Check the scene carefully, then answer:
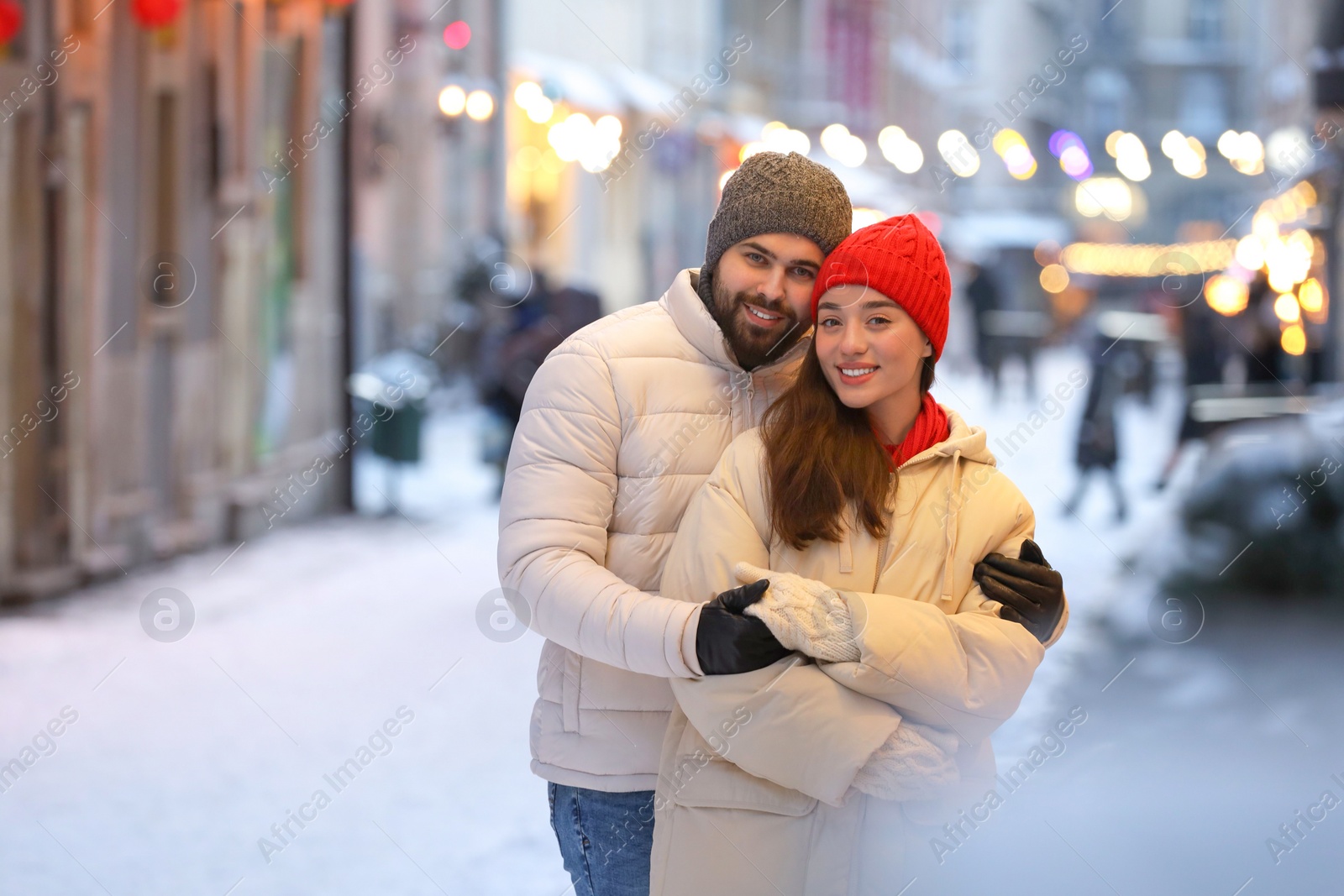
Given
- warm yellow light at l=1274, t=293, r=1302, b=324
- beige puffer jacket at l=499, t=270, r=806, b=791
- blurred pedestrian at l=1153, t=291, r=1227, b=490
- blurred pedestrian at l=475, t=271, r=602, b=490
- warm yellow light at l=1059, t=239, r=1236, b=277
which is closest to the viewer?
beige puffer jacket at l=499, t=270, r=806, b=791

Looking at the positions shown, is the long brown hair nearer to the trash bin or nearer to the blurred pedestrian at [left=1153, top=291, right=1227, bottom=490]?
the trash bin

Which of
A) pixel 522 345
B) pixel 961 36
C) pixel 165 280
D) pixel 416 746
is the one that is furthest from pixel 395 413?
pixel 961 36

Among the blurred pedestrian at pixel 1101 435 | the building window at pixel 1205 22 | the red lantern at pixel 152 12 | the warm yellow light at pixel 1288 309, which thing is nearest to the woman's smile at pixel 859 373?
the red lantern at pixel 152 12

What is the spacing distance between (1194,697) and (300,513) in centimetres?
688

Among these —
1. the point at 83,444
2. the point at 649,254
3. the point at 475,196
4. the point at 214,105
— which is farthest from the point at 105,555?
the point at 649,254

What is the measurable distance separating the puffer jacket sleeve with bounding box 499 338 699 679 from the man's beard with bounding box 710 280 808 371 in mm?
215

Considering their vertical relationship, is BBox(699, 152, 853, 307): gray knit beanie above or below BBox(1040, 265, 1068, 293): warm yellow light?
above

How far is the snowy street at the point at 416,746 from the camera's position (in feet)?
13.5

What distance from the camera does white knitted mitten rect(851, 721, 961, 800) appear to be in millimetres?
1983

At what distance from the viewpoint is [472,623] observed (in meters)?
7.59

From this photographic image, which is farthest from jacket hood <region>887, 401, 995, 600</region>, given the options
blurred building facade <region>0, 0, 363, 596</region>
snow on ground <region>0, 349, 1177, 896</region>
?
blurred building facade <region>0, 0, 363, 596</region>

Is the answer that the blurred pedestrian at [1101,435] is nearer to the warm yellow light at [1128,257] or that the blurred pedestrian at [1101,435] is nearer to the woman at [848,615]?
the woman at [848,615]

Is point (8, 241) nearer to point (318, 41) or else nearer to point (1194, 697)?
point (318, 41)

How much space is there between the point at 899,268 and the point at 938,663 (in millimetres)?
607
